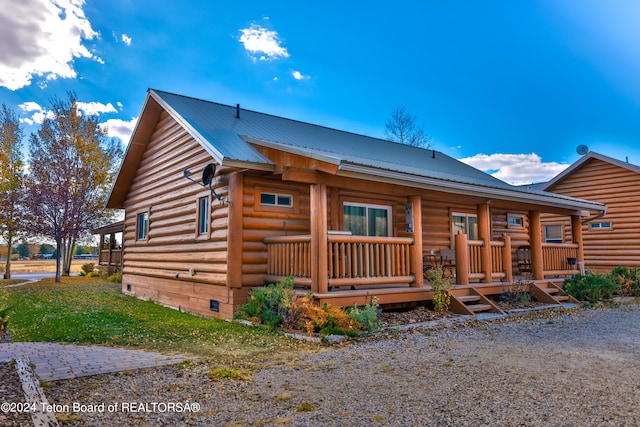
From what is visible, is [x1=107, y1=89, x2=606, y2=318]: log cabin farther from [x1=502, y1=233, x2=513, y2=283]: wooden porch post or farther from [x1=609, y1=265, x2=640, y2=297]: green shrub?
[x1=609, y1=265, x2=640, y2=297]: green shrub

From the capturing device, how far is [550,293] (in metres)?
12.1

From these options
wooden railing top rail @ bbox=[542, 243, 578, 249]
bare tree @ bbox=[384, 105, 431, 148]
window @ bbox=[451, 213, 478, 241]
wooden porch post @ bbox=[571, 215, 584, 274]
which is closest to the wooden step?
wooden railing top rail @ bbox=[542, 243, 578, 249]

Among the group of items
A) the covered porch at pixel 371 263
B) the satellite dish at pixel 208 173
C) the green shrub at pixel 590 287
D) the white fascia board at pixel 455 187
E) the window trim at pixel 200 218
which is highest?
the satellite dish at pixel 208 173

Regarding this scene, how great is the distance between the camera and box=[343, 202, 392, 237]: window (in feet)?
37.9

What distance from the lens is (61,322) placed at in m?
8.64

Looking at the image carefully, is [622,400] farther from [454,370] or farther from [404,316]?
[404,316]

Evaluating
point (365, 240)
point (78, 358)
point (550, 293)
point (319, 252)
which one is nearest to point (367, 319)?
point (319, 252)

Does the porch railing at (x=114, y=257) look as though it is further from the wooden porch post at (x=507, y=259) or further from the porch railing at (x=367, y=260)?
the wooden porch post at (x=507, y=259)

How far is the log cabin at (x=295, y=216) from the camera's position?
845 cm

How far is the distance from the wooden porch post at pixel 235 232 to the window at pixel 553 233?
55.2 feet

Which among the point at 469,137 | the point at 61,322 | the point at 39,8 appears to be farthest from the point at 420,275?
the point at 469,137

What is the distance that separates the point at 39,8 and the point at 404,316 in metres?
12.5

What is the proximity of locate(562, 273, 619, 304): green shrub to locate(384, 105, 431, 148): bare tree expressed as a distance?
20455mm

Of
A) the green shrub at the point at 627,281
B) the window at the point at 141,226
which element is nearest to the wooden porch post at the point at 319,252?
the window at the point at 141,226
